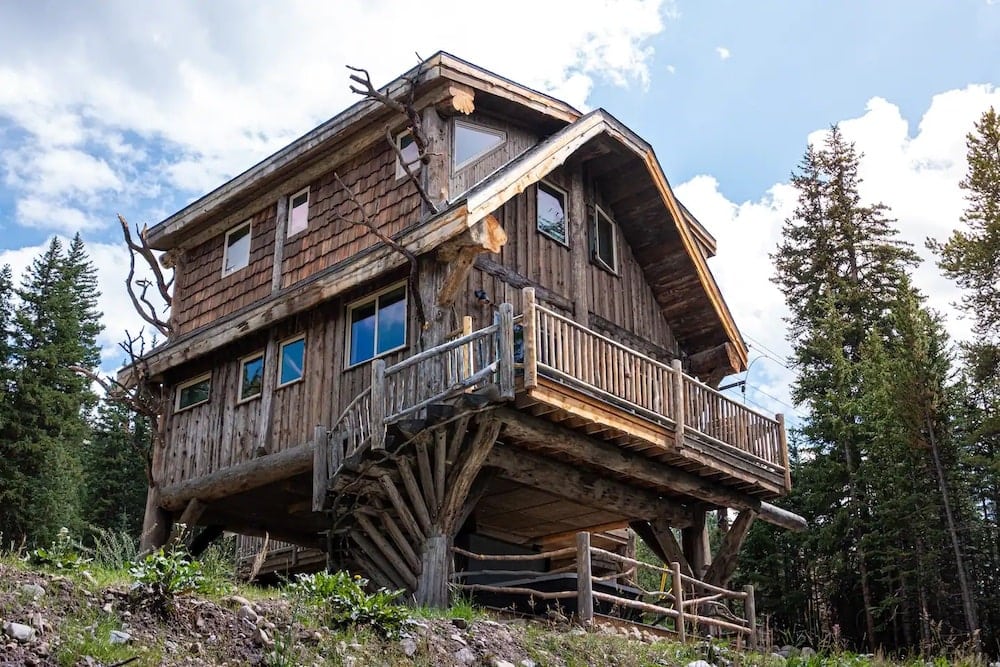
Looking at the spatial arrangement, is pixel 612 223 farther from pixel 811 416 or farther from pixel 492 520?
pixel 811 416

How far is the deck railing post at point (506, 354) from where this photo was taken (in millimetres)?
13328

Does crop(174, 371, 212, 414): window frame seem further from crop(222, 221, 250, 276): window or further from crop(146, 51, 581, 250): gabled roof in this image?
crop(146, 51, 581, 250): gabled roof

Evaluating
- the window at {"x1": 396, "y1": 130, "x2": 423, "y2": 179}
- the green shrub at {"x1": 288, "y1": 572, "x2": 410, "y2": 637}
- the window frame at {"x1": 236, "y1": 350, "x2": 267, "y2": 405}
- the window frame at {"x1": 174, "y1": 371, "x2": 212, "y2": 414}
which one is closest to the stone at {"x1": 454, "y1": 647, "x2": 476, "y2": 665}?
the green shrub at {"x1": 288, "y1": 572, "x2": 410, "y2": 637}

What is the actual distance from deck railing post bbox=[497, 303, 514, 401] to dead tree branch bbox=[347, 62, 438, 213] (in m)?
3.17

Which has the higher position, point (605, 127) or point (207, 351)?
point (605, 127)

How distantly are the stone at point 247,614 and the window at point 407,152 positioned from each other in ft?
30.8

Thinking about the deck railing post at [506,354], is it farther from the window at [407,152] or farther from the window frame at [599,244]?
the window frame at [599,244]

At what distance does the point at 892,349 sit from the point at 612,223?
1665cm

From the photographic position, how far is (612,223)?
20297mm

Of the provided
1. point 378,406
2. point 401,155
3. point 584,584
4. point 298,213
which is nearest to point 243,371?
point 298,213

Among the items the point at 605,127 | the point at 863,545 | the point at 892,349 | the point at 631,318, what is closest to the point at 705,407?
the point at 631,318

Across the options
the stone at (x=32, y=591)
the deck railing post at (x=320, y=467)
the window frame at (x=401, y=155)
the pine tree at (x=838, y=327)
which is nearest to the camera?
the stone at (x=32, y=591)

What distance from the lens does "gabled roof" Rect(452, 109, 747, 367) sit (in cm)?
1909

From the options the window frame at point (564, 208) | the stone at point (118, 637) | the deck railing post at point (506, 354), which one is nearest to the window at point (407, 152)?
the window frame at point (564, 208)
